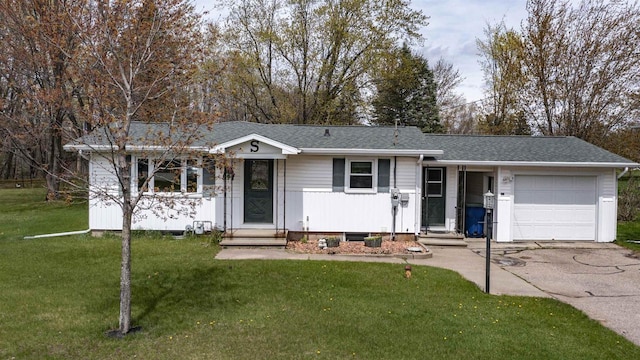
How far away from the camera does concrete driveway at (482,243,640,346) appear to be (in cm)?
716

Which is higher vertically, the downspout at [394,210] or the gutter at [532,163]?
the gutter at [532,163]

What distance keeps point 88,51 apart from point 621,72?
76.2 ft

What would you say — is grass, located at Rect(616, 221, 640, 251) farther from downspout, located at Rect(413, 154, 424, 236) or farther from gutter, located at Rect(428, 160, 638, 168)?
downspout, located at Rect(413, 154, 424, 236)

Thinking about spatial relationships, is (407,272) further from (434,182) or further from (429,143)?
(429,143)

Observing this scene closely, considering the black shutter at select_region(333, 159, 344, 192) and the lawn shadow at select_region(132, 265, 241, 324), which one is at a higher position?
the black shutter at select_region(333, 159, 344, 192)

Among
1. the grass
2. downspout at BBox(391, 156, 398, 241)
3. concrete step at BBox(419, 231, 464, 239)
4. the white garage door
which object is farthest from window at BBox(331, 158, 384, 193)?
the grass

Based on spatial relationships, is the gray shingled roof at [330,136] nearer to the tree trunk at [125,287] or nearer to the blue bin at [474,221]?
the blue bin at [474,221]

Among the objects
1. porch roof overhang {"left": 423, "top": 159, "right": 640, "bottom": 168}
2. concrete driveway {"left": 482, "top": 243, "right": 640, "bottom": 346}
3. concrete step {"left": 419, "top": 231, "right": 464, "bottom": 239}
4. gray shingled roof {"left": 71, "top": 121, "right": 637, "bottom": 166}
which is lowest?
Answer: concrete driveway {"left": 482, "top": 243, "right": 640, "bottom": 346}

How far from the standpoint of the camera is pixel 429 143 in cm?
1467

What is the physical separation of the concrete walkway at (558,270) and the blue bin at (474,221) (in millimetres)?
459

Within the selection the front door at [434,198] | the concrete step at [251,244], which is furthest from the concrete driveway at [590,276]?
the concrete step at [251,244]

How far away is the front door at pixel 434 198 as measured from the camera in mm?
13883

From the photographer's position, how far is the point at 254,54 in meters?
27.1

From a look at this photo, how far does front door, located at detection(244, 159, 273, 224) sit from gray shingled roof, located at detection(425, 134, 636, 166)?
17.2ft
